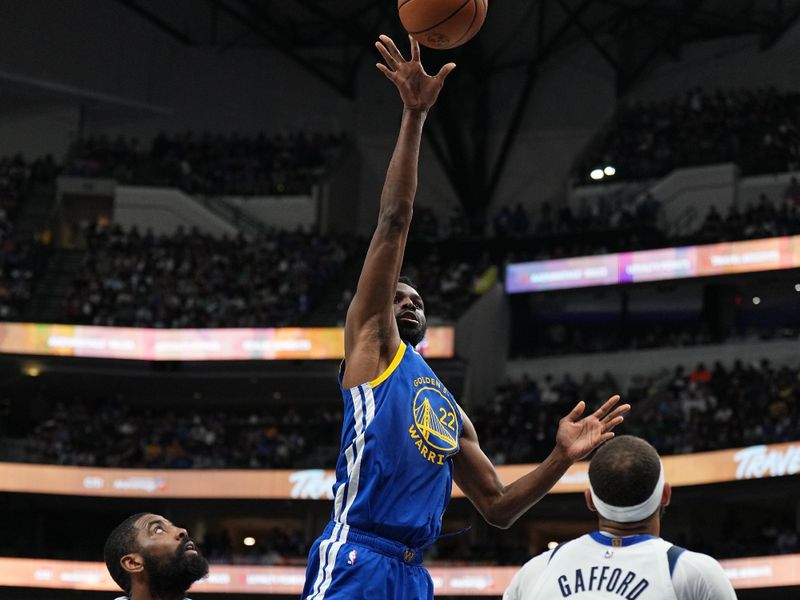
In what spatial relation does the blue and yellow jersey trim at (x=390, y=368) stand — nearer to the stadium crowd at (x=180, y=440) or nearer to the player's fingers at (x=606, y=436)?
the player's fingers at (x=606, y=436)

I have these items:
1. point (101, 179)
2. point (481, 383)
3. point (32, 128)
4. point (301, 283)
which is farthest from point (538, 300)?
point (32, 128)

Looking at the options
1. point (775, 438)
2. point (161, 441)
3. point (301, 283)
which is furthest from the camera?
point (301, 283)

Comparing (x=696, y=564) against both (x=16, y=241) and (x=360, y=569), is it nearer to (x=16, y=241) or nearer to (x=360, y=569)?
(x=360, y=569)

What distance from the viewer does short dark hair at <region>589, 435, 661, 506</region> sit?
382 cm

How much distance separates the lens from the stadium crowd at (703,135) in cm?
3309

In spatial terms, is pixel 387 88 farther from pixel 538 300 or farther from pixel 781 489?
pixel 781 489

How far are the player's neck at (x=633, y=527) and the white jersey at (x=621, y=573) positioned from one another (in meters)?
0.02

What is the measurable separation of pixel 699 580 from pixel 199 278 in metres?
30.9

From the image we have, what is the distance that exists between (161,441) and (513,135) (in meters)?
15.5

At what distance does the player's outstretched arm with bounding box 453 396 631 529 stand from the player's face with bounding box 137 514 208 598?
115cm

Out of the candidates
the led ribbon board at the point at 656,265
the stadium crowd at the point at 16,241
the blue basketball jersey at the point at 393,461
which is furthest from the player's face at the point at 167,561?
the stadium crowd at the point at 16,241

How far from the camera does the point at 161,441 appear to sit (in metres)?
30.9

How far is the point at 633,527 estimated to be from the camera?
3.91 meters

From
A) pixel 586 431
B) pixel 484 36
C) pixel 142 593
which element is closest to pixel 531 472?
pixel 586 431
